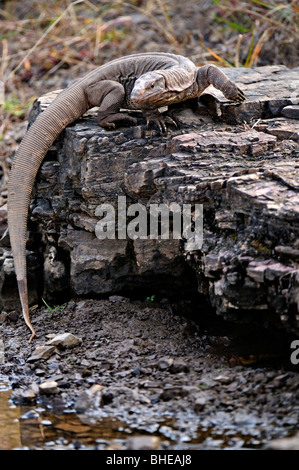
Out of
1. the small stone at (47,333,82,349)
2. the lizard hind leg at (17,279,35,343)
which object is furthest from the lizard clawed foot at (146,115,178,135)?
the small stone at (47,333,82,349)

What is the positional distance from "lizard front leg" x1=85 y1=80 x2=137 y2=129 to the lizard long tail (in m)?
0.24

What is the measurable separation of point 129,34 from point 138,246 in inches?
223

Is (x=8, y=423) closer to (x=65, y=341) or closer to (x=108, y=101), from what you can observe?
(x=65, y=341)

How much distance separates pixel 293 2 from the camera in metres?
7.27

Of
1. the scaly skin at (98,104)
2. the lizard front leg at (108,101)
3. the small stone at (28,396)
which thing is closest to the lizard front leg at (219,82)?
the scaly skin at (98,104)

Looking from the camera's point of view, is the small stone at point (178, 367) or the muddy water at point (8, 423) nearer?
the muddy water at point (8, 423)

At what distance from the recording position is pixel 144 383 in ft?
12.7

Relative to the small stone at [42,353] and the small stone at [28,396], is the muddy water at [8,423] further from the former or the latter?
the small stone at [42,353]

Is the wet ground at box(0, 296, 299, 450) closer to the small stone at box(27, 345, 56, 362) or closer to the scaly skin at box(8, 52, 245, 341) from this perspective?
the small stone at box(27, 345, 56, 362)

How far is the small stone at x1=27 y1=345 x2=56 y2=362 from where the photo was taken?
4.29 m

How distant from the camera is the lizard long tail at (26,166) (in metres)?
5.00

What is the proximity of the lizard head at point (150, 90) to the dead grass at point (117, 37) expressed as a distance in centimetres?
281

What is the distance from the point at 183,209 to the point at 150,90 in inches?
42.0

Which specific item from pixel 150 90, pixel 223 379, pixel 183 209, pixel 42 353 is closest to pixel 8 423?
pixel 42 353
